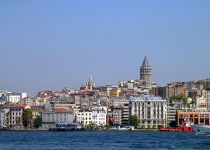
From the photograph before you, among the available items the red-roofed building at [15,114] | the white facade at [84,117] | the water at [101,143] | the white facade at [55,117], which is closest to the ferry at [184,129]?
the white facade at [55,117]

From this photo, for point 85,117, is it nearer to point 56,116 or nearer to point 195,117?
point 56,116

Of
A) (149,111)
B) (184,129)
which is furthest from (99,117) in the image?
(184,129)

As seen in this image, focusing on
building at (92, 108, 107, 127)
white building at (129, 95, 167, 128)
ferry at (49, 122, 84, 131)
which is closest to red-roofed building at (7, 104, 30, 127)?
ferry at (49, 122, 84, 131)

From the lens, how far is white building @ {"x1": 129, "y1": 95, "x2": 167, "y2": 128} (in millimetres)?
109000

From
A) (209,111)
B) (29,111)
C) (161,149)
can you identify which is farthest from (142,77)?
(161,149)

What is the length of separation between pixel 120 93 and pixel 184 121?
46271mm

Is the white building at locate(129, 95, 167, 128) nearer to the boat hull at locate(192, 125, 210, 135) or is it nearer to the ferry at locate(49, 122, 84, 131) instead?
the ferry at locate(49, 122, 84, 131)

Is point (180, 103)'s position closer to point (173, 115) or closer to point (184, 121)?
point (173, 115)

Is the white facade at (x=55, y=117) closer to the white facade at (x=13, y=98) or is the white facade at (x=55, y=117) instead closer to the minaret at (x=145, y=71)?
the white facade at (x=13, y=98)

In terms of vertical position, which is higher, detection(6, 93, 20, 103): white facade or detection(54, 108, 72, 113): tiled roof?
detection(6, 93, 20, 103): white facade

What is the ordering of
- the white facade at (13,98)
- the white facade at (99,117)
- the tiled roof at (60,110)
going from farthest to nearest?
the white facade at (13,98) → the white facade at (99,117) → the tiled roof at (60,110)

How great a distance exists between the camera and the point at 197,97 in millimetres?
133000

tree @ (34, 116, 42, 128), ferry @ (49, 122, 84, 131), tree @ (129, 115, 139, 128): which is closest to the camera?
ferry @ (49, 122, 84, 131)

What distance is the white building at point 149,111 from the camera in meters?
109
